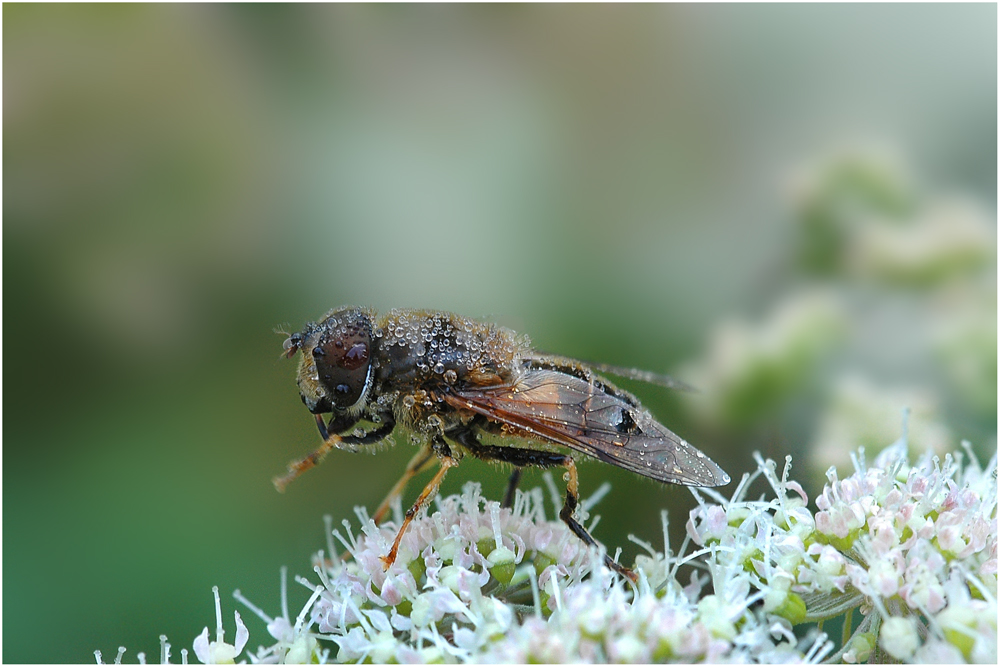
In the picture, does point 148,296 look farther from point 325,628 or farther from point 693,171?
point 693,171

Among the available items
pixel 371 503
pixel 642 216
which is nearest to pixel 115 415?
pixel 371 503

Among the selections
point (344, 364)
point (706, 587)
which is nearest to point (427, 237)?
point (344, 364)

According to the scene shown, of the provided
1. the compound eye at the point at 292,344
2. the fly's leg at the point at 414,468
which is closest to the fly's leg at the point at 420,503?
the fly's leg at the point at 414,468

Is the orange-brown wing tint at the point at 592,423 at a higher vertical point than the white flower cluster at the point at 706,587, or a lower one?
higher

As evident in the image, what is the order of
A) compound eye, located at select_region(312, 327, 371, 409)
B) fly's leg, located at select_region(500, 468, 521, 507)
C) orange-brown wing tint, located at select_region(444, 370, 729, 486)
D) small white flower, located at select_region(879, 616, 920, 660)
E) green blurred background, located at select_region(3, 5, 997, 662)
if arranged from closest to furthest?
small white flower, located at select_region(879, 616, 920, 660), orange-brown wing tint, located at select_region(444, 370, 729, 486), compound eye, located at select_region(312, 327, 371, 409), fly's leg, located at select_region(500, 468, 521, 507), green blurred background, located at select_region(3, 5, 997, 662)

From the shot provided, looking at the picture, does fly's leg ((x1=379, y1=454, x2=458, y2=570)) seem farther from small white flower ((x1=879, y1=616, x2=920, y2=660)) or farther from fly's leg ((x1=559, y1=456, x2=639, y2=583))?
small white flower ((x1=879, y1=616, x2=920, y2=660))

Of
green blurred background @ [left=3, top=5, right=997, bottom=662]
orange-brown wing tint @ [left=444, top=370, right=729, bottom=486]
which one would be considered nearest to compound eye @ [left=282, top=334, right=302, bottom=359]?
orange-brown wing tint @ [left=444, top=370, right=729, bottom=486]

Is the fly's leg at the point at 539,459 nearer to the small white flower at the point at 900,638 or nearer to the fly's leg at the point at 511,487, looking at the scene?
the fly's leg at the point at 511,487
